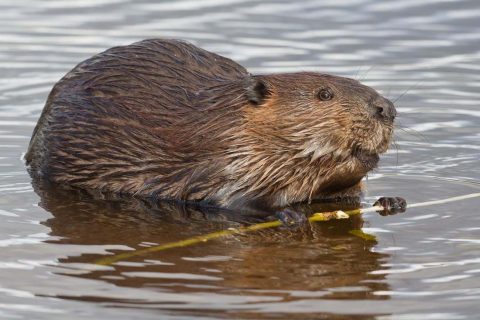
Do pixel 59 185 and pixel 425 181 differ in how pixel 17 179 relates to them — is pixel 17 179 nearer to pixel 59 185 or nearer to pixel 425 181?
pixel 59 185

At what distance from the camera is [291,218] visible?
292 inches

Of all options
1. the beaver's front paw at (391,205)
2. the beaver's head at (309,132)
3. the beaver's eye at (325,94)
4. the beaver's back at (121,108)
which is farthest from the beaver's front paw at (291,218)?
the beaver's back at (121,108)

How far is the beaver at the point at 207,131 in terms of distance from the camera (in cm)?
759

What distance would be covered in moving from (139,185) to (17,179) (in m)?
0.81

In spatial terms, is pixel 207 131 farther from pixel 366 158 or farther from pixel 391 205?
pixel 391 205

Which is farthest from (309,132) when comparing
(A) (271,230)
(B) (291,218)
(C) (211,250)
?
(C) (211,250)

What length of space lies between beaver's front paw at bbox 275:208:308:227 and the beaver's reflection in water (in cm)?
6

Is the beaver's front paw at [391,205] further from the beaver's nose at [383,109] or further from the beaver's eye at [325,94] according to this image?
the beaver's eye at [325,94]

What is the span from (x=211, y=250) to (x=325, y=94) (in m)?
1.21

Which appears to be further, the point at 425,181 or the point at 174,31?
the point at 174,31

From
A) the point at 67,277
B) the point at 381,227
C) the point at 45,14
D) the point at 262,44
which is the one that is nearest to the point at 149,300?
the point at 67,277

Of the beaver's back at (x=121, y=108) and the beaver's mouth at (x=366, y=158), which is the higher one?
the beaver's back at (x=121, y=108)

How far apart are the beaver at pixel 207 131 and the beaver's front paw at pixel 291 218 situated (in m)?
0.27

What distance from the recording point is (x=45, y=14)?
1212 centimetres
